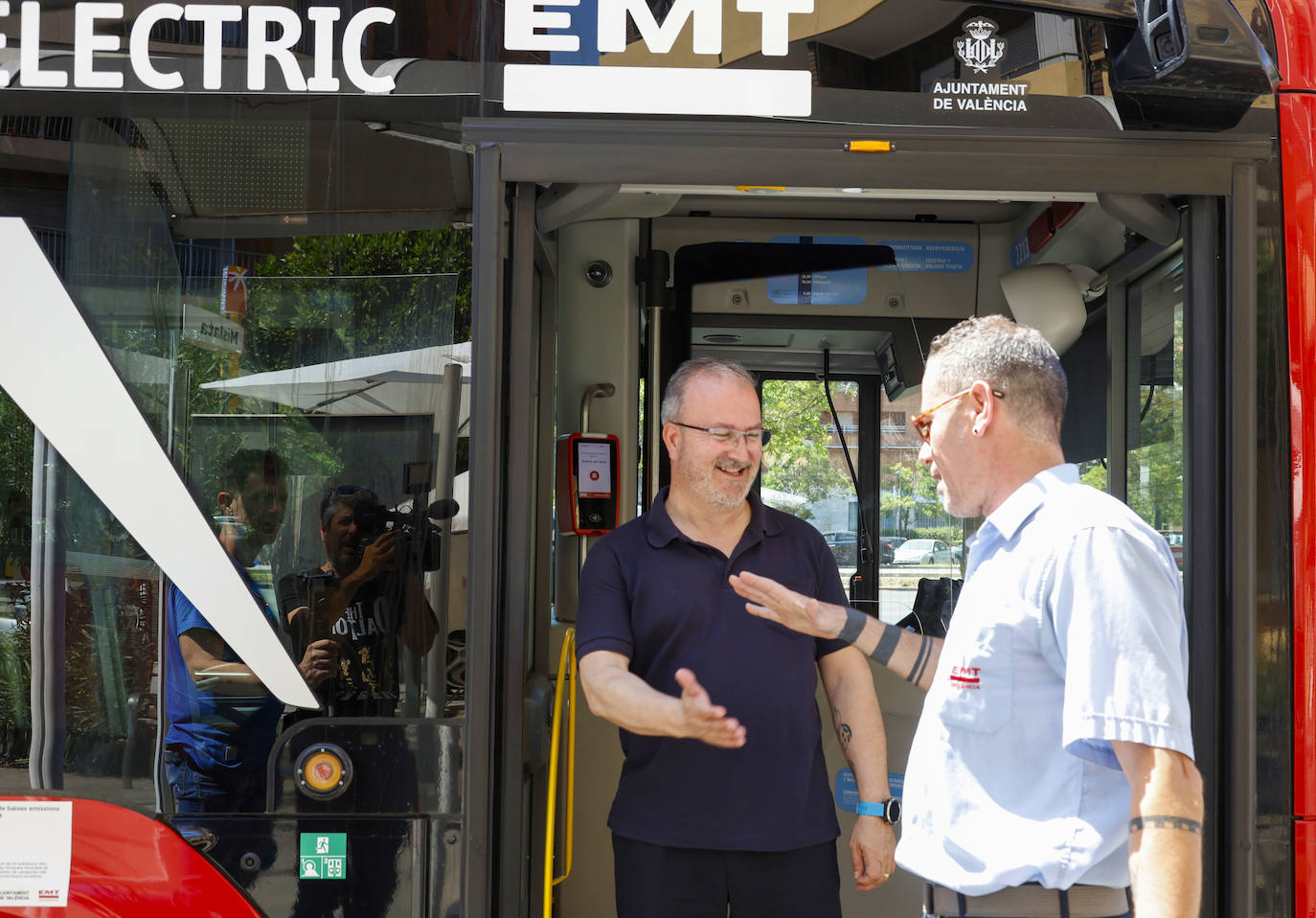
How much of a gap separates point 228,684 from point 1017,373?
1484mm

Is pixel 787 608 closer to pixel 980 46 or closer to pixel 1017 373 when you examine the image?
pixel 1017 373

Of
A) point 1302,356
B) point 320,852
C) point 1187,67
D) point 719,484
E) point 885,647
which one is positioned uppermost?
point 1187,67

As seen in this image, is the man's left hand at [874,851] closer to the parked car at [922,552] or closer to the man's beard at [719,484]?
the man's beard at [719,484]

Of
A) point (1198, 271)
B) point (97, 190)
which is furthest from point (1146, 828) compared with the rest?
point (97, 190)

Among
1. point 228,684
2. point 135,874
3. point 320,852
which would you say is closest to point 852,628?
point 320,852

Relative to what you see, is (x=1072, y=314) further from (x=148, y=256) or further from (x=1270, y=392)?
(x=148, y=256)

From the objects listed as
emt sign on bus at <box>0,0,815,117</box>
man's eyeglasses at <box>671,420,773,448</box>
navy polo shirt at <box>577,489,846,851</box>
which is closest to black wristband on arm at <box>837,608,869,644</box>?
navy polo shirt at <box>577,489,846,851</box>

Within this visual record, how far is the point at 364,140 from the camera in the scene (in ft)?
6.83

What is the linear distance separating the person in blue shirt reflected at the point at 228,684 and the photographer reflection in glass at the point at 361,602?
41mm

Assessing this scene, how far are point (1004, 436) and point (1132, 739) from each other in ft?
1.69

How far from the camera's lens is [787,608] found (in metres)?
2.29

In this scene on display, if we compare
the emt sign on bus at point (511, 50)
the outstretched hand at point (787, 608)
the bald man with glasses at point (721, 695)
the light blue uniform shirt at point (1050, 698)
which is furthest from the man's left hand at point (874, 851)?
the emt sign on bus at point (511, 50)

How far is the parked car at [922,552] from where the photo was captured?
3984 mm

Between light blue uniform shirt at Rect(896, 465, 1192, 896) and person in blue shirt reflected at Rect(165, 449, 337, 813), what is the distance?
1113 mm
